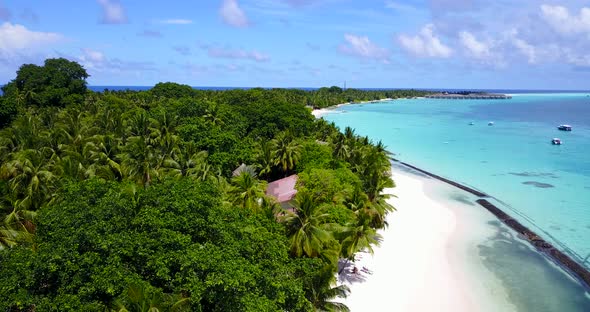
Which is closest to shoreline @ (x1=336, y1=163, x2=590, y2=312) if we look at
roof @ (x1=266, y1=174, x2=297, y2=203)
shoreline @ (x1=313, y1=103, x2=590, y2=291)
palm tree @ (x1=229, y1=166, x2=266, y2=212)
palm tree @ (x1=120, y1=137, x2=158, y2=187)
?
shoreline @ (x1=313, y1=103, x2=590, y2=291)

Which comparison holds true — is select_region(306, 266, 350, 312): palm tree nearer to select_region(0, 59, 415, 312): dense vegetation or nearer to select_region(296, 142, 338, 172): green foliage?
select_region(0, 59, 415, 312): dense vegetation

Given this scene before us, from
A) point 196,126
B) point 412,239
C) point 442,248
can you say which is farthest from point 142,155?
point 442,248

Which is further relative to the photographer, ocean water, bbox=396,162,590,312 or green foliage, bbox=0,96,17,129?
green foliage, bbox=0,96,17,129

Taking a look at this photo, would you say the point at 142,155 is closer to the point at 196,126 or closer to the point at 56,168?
the point at 56,168

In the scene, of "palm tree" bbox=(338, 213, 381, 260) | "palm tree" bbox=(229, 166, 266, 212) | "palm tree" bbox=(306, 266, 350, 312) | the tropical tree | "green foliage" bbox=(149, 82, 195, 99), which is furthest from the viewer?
"green foliage" bbox=(149, 82, 195, 99)

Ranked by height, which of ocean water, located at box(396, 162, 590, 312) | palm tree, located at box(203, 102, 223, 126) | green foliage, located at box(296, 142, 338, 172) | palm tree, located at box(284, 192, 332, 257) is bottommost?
ocean water, located at box(396, 162, 590, 312)

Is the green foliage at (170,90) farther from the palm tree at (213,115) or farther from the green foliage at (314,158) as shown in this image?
the green foliage at (314,158)

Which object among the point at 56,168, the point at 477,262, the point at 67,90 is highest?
the point at 67,90
